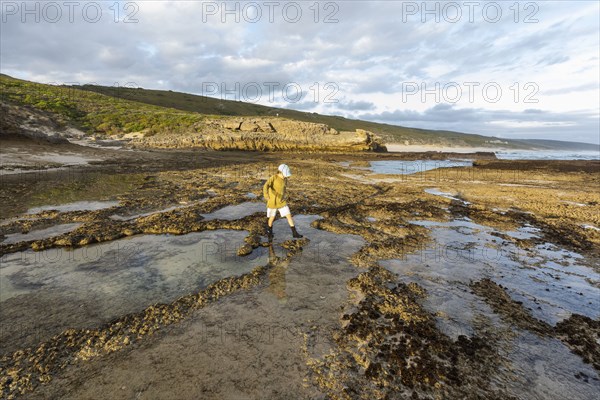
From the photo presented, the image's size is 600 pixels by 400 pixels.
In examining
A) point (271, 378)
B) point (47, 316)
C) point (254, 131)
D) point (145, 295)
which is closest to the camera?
point (271, 378)

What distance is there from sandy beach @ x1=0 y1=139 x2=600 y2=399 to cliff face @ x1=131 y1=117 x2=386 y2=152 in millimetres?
27914

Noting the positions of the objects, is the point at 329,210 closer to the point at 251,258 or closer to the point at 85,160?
the point at 251,258

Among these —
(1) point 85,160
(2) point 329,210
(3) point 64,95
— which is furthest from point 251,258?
(3) point 64,95

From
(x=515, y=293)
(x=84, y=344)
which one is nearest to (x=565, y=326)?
(x=515, y=293)

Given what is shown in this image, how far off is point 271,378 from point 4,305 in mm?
4820

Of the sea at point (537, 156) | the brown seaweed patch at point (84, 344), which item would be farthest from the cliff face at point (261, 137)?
the brown seaweed patch at point (84, 344)

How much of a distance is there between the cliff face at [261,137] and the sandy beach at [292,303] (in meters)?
27.9

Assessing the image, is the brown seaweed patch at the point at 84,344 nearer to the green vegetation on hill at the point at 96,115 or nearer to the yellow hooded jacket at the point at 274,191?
the yellow hooded jacket at the point at 274,191

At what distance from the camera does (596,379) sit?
12.9 feet

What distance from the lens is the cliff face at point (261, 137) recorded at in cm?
3853

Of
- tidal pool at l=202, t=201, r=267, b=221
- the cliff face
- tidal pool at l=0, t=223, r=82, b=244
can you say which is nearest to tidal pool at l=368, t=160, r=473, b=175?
the cliff face

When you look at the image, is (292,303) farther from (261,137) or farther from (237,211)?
(261,137)

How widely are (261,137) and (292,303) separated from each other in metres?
38.4

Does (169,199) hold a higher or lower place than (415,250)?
higher
